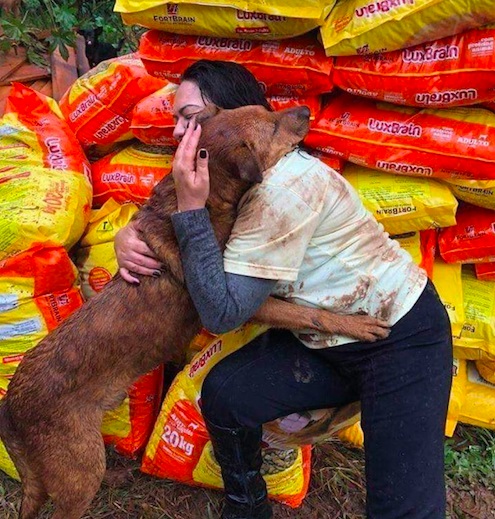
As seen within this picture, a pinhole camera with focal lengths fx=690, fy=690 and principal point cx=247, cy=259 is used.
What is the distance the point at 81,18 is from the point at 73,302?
2528 mm

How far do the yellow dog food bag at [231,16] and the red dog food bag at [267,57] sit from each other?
9 cm

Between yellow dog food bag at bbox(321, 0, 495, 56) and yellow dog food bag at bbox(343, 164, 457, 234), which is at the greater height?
yellow dog food bag at bbox(321, 0, 495, 56)

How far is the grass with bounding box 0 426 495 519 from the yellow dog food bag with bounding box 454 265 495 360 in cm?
45

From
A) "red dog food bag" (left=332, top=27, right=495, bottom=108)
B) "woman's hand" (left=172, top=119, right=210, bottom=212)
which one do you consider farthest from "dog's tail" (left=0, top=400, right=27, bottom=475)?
"red dog food bag" (left=332, top=27, right=495, bottom=108)

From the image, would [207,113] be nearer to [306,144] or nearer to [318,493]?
[306,144]

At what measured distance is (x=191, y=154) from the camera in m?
2.13

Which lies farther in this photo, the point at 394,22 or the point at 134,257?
the point at 394,22

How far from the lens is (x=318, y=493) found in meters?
3.07

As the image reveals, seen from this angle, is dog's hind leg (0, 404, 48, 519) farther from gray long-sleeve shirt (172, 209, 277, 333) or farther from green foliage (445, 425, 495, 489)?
green foliage (445, 425, 495, 489)

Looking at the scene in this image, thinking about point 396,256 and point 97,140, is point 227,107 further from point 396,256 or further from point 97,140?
point 97,140

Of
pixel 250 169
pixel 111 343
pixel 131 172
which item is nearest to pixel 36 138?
pixel 131 172

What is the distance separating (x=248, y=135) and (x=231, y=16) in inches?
29.5

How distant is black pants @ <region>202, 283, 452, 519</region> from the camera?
2123 mm

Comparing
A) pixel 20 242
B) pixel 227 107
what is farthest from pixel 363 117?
pixel 20 242
